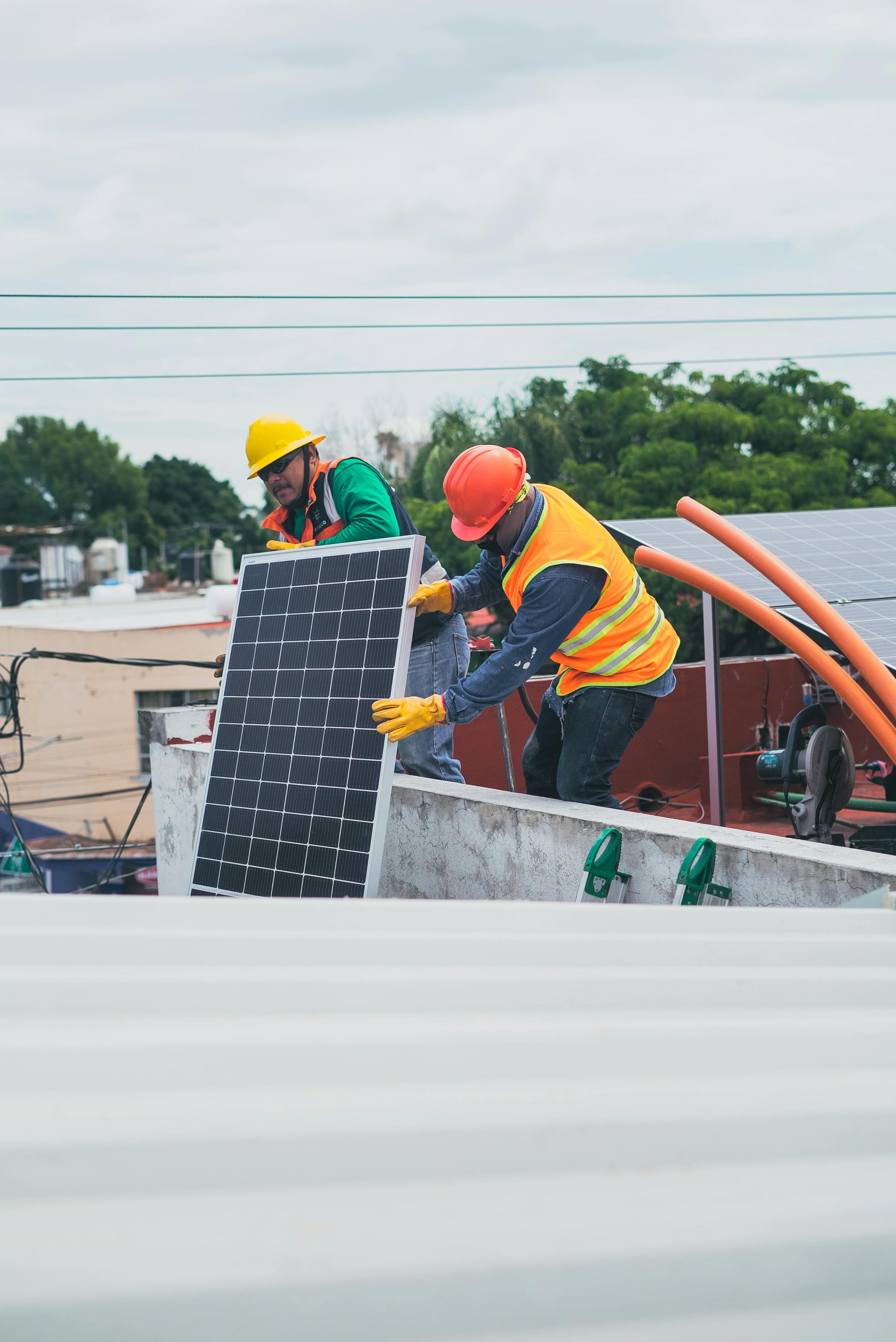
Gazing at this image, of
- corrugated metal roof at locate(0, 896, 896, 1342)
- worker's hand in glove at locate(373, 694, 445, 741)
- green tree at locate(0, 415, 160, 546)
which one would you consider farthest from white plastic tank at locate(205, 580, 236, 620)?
green tree at locate(0, 415, 160, 546)

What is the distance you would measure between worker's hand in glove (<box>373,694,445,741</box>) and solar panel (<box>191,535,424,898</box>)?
0.26 ft

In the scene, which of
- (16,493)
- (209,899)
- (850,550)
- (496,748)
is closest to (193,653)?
(496,748)

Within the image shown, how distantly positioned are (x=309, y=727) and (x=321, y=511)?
4.70 ft

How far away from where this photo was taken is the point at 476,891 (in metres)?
5.43

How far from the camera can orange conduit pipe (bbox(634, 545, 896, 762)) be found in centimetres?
439

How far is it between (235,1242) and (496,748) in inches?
323

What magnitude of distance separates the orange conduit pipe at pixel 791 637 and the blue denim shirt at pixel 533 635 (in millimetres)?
339

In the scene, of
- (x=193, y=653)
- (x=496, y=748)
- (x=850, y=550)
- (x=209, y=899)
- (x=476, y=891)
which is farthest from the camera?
(x=193, y=653)

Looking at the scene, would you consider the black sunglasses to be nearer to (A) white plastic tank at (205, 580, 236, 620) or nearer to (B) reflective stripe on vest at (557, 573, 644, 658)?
(B) reflective stripe on vest at (557, 573, 644, 658)

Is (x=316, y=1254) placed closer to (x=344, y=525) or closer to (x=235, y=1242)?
(x=235, y=1242)

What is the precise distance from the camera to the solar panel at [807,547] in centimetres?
622

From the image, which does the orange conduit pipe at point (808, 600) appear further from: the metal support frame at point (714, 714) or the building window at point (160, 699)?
the building window at point (160, 699)

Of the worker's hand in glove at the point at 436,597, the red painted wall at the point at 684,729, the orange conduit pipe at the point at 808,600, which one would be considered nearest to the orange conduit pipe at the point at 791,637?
the orange conduit pipe at the point at 808,600

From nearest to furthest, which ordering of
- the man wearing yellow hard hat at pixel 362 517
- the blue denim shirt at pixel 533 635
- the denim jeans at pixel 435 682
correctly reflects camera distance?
1. the blue denim shirt at pixel 533 635
2. the man wearing yellow hard hat at pixel 362 517
3. the denim jeans at pixel 435 682
